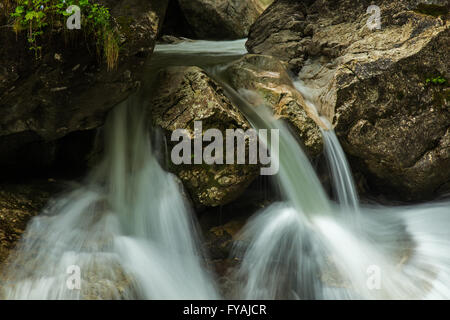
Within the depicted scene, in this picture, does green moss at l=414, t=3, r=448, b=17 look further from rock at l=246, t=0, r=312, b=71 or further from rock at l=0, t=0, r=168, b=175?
rock at l=0, t=0, r=168, b=175

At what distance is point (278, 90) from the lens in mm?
4836

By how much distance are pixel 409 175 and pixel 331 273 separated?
6.95ft

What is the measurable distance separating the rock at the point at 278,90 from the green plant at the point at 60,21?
1993 millimetres

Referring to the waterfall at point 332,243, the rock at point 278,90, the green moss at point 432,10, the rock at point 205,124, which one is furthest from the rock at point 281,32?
the rock at point 205,124

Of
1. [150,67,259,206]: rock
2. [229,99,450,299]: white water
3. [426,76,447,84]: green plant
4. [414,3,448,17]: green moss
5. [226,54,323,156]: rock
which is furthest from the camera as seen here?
[414,3,448,17]: green moss

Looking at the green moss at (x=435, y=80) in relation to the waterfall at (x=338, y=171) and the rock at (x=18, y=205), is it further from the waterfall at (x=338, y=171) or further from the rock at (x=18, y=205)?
the rock at (x=18, y=205)

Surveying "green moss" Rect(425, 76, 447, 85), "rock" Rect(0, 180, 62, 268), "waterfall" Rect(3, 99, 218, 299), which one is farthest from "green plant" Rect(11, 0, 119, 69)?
"green moss" Rect(425, 76, 447, 85)

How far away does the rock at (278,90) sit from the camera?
4629mm

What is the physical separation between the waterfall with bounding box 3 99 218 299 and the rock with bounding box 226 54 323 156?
1593 mm

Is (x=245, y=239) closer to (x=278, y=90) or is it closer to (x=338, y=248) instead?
(x=338, y=248)

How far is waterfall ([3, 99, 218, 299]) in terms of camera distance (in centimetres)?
306

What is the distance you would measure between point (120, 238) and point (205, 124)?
152cm

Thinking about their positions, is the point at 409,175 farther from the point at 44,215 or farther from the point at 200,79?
the point at 44,215

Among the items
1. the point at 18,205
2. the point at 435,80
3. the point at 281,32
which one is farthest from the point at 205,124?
the point at 435,80
